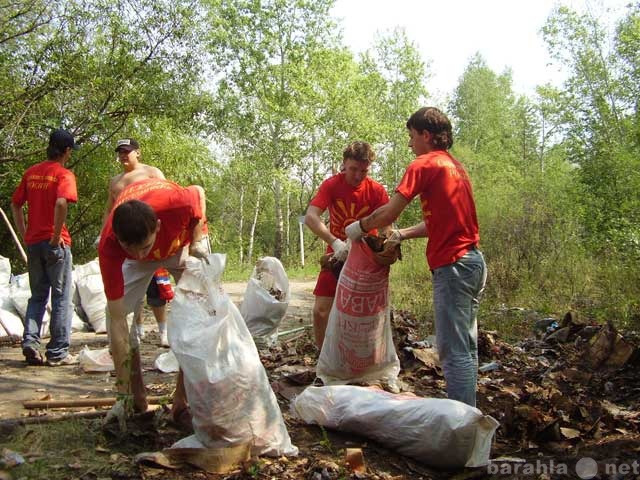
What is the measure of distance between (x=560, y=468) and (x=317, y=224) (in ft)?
7.30

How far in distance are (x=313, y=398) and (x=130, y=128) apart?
8.56m

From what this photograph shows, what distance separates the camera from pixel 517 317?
19.9 ft

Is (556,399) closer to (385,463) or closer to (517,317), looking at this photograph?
(385,463)

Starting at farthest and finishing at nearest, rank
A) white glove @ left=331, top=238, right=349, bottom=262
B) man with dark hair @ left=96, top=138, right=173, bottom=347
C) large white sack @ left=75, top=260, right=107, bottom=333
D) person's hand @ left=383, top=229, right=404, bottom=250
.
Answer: large white sack @ left=75, top=260, right=107, bottom=333, man with dark hair @ left=96, top=138, right=173, bottom=347, white glove @ left=331, top=238, right=349, bottom=262, person's hand @ left=383, top=229, right=404, bottom=250

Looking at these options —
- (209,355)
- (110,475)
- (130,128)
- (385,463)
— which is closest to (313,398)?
(385,463)

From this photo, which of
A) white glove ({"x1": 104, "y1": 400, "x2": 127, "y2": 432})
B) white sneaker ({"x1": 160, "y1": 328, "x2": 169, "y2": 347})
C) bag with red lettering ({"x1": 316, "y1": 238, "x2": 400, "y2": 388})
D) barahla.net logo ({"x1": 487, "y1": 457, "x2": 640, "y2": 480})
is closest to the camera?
barahla.net logo ({"x1": 487, "y1": 457, "x2": 640, "y2": 480})

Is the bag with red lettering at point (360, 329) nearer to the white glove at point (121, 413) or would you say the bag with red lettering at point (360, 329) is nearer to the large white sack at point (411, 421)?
the large white sack at point (411, 421)

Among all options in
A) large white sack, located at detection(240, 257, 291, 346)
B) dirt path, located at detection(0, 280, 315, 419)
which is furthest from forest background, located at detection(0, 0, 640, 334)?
dirt path, located at detection(0, 280, 315, 419)

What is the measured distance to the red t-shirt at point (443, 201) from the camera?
2.74 m

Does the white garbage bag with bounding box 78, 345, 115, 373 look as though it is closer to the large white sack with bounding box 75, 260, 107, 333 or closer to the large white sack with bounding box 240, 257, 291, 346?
the large white sack with bounding box 240, 257, 291, 346

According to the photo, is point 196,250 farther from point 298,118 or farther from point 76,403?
point 298,118

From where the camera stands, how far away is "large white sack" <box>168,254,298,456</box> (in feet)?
7.52

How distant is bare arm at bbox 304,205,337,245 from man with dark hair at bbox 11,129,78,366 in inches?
77.0

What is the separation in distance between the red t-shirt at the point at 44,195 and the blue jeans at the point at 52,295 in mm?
99
